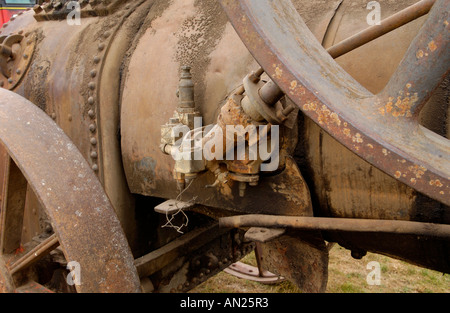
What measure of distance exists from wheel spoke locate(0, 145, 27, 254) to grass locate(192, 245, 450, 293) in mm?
1616

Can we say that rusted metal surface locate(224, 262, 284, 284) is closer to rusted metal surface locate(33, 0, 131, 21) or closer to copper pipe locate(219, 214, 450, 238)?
copper pipe locate(219, 214, 450, 238)

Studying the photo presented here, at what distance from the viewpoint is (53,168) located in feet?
4.57

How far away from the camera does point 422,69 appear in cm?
77

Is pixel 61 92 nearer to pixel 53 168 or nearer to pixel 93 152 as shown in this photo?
pixel 93 152

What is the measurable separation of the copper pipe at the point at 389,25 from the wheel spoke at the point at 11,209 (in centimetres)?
138

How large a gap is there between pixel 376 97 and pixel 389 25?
0.22 m

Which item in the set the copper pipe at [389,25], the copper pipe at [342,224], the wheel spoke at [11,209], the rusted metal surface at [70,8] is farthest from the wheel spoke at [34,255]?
the copper pipe at [389,25]

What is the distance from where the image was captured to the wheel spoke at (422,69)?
0.75 m

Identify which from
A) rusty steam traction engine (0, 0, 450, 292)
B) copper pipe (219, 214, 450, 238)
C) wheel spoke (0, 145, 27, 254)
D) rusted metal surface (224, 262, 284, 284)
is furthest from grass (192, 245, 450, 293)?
copper pipe (219, 214, 450, 238)

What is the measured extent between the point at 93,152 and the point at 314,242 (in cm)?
100

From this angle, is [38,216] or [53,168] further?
[38,216]

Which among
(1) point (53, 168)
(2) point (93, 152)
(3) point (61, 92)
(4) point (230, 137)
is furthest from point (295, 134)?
(3) point (61, 92)

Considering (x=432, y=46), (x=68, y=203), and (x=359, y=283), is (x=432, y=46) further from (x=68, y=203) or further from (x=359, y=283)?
(x=359, y=283)

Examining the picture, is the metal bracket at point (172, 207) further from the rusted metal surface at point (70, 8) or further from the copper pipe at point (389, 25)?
the rusted metal surface at point (70, 8)
